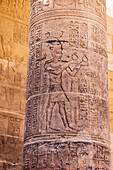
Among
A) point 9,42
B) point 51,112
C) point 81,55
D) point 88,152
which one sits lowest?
point 88,152

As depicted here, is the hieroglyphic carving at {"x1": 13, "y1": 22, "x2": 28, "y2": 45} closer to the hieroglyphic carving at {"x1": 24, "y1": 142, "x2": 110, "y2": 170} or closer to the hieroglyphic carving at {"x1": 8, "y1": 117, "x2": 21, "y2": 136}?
the hieroglyphic carving at {"x1": 8, "y1": 117, "x2": 21, "y2": 136}

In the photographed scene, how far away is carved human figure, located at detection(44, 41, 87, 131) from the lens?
4.51m

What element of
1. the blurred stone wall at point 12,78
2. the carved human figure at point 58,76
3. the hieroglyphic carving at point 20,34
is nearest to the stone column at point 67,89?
the carved human figure at point 58,76

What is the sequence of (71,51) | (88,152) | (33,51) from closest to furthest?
(88,152) < (71,51) < (33,51)

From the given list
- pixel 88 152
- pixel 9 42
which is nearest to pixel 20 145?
pixel 9 42

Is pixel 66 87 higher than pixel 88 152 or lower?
higher

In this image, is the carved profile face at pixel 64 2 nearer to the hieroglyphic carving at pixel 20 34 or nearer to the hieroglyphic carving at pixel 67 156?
the hieroglyphic carving at pixel 67 156

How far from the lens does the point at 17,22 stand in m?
7.88

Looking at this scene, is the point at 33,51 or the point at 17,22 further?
the point at 17,22

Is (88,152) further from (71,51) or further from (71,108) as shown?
(71,51)

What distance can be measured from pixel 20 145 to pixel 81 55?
3203mm

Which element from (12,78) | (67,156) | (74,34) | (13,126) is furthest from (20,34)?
(67,156)

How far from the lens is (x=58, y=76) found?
4676mm

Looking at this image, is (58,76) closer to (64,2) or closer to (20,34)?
(64,2)
